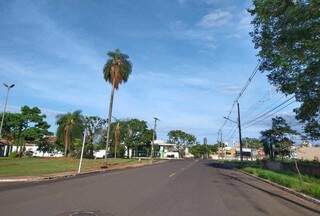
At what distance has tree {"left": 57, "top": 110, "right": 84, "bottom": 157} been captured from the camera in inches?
3428

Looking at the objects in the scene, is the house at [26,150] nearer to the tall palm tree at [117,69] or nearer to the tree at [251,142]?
the tall palm tree at [117,69]

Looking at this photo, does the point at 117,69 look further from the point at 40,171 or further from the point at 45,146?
the point at 45,146

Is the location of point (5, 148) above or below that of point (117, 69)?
below

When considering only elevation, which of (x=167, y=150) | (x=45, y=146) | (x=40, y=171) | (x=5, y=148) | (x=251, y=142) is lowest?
(x=40, y=171)

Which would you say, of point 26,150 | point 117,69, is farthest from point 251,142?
point 117,69

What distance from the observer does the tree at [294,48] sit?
A: 85.3 ft

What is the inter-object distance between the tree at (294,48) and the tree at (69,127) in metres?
58.3

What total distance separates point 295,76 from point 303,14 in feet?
23.4

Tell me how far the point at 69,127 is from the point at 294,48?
6534 cm

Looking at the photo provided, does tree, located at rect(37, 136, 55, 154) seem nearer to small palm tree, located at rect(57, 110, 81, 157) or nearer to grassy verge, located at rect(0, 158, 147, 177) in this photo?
small palm tree, located at rect(57, 110, 81, 157)

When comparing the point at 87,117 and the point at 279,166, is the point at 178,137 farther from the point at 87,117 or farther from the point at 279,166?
the point at 279,166

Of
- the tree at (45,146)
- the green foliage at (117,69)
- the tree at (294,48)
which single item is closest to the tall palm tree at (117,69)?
the green foliage at (117,69)

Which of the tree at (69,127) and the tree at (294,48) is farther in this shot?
the tree at (69,127)

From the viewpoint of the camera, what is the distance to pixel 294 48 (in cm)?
2884
